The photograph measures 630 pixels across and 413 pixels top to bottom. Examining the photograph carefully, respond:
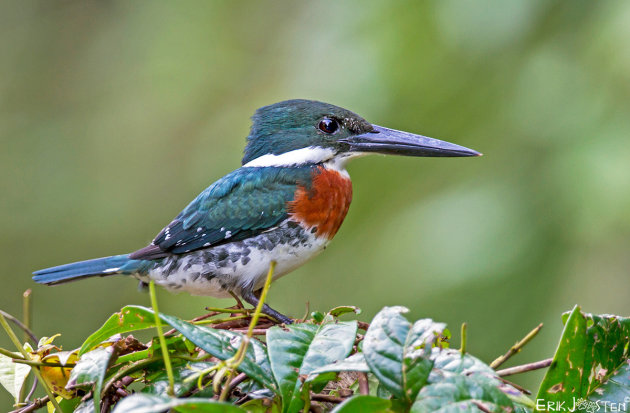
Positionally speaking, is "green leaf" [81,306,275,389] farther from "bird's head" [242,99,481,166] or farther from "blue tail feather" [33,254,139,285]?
"bird's head" [242,99,481,166]

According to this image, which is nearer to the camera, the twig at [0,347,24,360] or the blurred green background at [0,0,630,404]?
the twig at [0,347,24,360]

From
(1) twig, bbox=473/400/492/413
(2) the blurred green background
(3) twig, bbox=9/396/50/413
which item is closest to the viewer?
(1) twig, bbox=473/400/492/413

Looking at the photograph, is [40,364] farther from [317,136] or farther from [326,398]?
[317,136]

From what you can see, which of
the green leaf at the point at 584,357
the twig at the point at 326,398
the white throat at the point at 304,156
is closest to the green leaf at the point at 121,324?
the twig at the point at 326,398

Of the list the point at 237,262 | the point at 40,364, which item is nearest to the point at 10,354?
the point at 40,364

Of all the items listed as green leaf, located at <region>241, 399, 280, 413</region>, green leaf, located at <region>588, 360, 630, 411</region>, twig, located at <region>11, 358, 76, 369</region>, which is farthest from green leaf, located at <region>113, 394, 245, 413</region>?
green leaf, located at <region>588, 360, 630, 411</region>

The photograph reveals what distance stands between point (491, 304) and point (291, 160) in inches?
31.0

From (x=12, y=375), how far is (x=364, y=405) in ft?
2.77

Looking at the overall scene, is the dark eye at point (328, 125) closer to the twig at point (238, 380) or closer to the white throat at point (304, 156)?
A: the white throat at point (304, 156)

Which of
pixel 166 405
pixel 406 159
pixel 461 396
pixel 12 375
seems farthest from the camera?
pixel 406 159

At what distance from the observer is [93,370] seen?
123 cm

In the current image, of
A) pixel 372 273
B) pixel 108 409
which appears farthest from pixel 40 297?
pixel 108 409

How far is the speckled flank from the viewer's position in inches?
83.7

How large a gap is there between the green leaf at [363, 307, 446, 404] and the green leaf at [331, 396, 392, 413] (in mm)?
46
